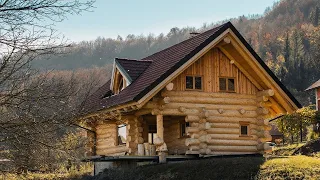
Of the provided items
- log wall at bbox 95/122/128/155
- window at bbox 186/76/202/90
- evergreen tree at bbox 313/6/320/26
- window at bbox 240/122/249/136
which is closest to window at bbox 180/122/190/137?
window at bbox 186/76/202/90

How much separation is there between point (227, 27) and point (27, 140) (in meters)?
13.3

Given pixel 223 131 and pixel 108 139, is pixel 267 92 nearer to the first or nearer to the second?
pixel 223 131

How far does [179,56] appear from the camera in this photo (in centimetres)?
2502

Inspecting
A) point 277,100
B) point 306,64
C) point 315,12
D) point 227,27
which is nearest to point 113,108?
point 227,27

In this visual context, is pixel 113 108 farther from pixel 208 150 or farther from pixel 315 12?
pixel 315 12

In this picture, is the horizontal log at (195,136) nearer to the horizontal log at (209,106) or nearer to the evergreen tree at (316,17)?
the horizontal log at (209,106)

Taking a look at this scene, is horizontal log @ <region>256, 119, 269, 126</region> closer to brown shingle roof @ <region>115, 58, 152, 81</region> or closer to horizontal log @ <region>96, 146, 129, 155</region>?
brown shingle roof @ <region>115, 58, 152, 81</region>

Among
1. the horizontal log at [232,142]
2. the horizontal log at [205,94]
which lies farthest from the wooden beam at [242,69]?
the horizontal log at [232,142]

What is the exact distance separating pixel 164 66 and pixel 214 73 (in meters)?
2.38

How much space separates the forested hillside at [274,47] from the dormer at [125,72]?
33.2 metres

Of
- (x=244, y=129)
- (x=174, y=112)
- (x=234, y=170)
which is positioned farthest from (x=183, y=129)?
(x=234, y=170)

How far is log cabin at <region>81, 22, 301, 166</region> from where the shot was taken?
2411 centimetres

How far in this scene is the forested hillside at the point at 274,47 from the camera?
99.1 m

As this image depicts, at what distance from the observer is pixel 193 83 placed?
25172mm
